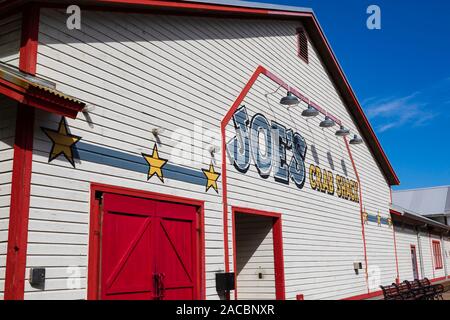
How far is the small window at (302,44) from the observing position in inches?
600

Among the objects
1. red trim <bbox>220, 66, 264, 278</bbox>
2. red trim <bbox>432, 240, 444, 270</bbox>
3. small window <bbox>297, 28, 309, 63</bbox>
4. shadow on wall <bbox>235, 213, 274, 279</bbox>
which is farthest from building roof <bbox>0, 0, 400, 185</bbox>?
red trim <bbox>432, 240, 444, 270</bbox>

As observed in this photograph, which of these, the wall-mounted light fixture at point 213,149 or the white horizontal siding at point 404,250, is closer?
the wall-mounted light fixture at point 213,149

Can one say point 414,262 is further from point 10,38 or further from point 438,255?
point 10,38

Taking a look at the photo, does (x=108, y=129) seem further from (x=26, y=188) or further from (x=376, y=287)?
(x=376, y=287)

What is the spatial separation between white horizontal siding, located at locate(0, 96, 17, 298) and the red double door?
1.42 meters

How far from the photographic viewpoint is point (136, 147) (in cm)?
815

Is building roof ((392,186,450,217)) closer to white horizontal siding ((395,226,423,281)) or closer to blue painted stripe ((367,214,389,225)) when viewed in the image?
white horizontal siding ((395,226,423,281))

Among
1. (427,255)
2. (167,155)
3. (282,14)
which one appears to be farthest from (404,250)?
(167,155)

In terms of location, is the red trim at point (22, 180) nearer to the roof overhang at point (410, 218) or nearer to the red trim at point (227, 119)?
the red trim at point (227, 119)

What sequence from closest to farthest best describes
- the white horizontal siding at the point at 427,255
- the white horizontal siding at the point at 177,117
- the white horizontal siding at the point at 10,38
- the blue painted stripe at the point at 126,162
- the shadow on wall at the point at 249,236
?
the white horizontal siding at the point at 177,117, the white horizontal siding at the point at 10,38, the blue painted stripe at the point at 126,162, the shadow on wall at the point at 249,236, the white horizontal siding at the point at 427,255

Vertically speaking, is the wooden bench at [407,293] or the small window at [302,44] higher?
the small window at [302,44]

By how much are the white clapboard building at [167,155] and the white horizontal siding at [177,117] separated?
0.09 ft

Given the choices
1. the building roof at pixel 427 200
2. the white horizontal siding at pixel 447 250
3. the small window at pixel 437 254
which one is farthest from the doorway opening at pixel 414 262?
the building roof at pixel 427 200

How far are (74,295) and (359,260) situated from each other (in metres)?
12.4
